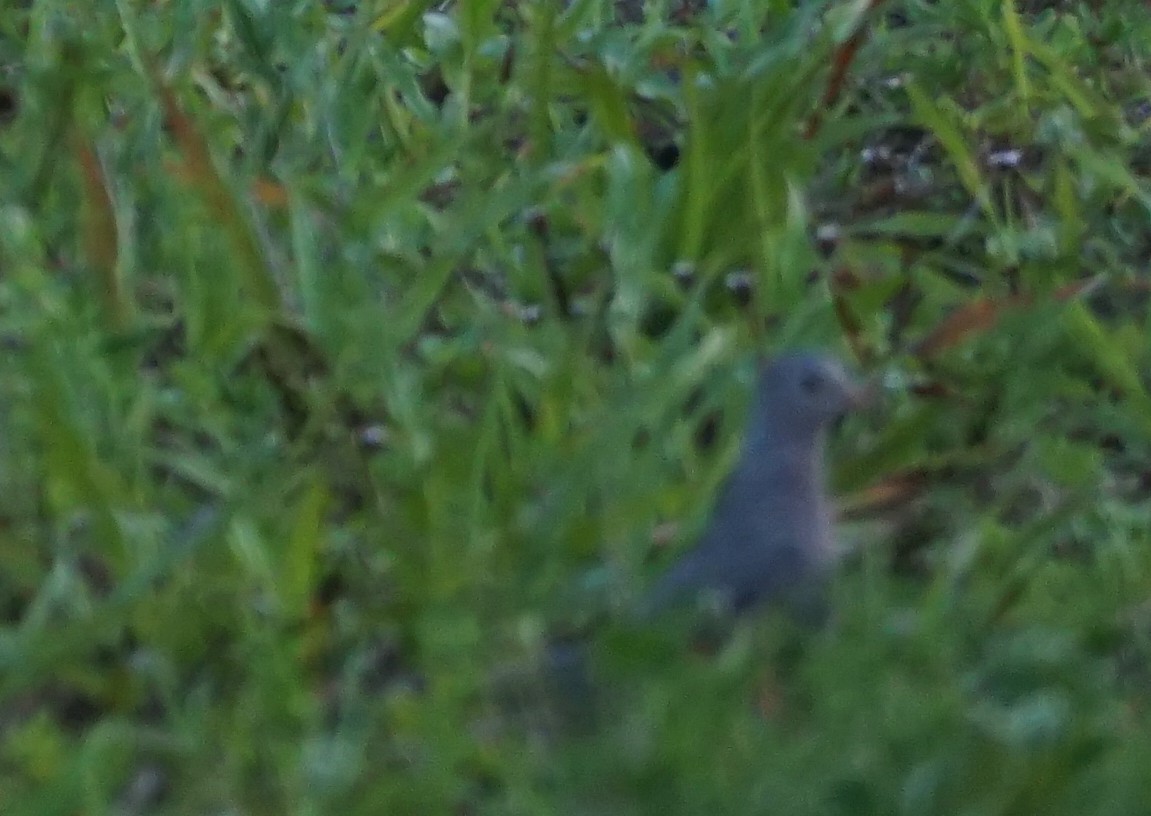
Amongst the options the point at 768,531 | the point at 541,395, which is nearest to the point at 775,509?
the point at 768,531

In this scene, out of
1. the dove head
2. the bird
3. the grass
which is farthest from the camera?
the dove head

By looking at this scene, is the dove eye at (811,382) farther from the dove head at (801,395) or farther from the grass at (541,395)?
the grass at (541,395)

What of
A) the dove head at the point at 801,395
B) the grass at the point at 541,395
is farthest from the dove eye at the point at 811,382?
the grass at the point at 541,395

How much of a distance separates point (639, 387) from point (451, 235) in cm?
37

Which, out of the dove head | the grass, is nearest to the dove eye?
the dove head

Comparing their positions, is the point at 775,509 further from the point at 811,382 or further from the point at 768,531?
the point at 811,382

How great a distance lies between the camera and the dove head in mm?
1558

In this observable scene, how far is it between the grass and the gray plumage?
1.7 inches

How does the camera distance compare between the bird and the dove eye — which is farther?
the dove eye

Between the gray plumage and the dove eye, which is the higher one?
the dove eye

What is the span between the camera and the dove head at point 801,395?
1.56 meters

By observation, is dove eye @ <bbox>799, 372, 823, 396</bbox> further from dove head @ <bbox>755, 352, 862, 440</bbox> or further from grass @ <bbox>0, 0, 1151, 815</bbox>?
grass @ <bbox>0, 0, 1151, 815</bbox>

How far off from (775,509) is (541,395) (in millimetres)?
291

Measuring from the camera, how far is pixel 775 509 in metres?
1.48
